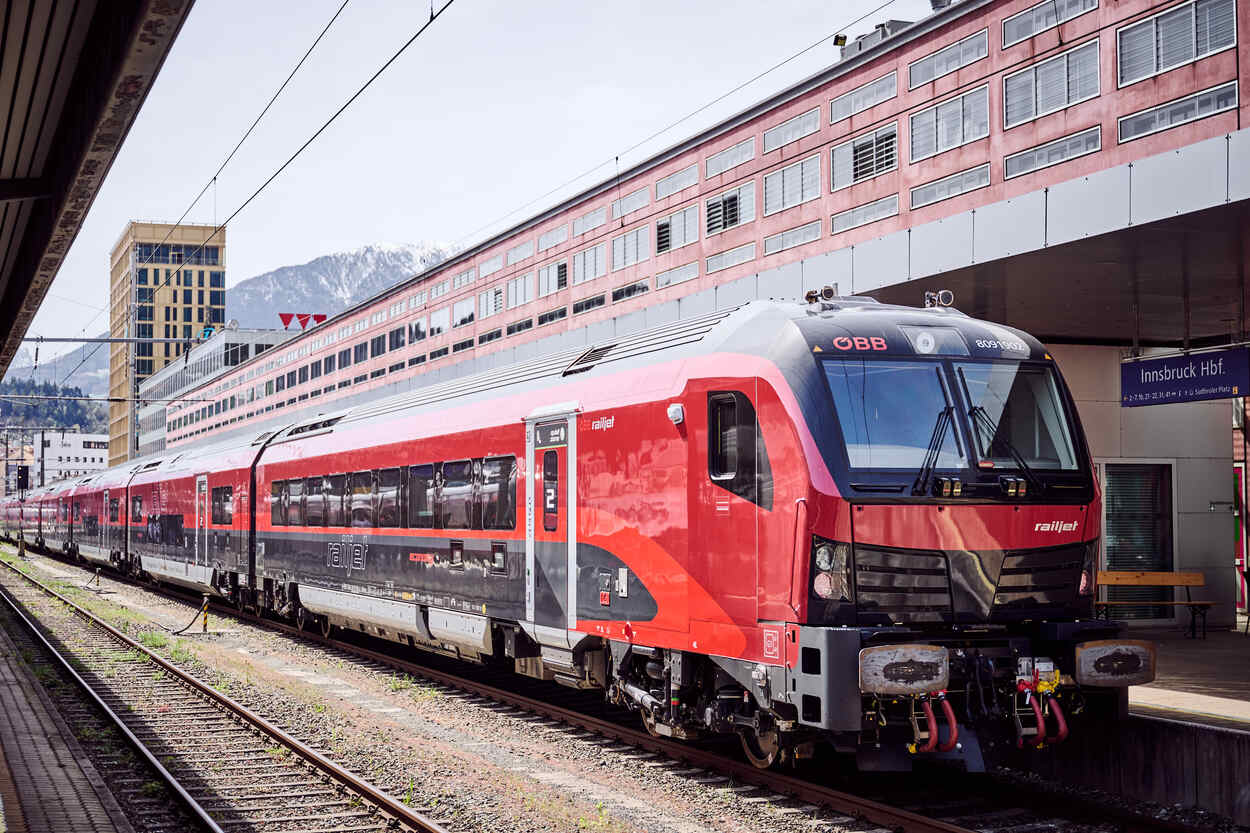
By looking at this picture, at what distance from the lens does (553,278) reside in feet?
204

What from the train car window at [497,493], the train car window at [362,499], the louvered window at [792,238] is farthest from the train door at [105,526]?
the train car window at [497,493]

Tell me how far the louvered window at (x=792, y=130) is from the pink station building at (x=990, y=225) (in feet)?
0.35

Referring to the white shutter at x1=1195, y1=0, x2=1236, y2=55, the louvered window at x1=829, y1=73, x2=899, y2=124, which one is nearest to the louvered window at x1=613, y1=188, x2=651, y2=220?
the louvered window at x1=829, y1=73, x2=899, y2=124

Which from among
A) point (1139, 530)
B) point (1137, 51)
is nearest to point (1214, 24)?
point (1137, 51)

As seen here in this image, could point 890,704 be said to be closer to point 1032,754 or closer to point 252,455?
point 1032,754

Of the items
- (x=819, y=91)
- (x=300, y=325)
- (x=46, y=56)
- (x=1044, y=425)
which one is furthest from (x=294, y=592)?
(x=300, y=325)

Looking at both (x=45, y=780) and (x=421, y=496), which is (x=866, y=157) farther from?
(x=45, y=780)

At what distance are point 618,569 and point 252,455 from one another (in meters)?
15.0

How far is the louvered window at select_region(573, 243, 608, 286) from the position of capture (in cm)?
5841

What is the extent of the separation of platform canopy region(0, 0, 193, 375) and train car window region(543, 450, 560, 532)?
4.87m

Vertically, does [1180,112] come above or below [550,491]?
above

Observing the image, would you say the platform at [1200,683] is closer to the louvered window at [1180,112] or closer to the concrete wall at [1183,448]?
the concrete wall at [1183,448]

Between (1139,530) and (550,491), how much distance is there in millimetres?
11354

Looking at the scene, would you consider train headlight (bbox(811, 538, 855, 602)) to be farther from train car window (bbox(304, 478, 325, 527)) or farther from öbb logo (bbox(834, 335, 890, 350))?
train car window (bbox(304, 478, 325, 527))
